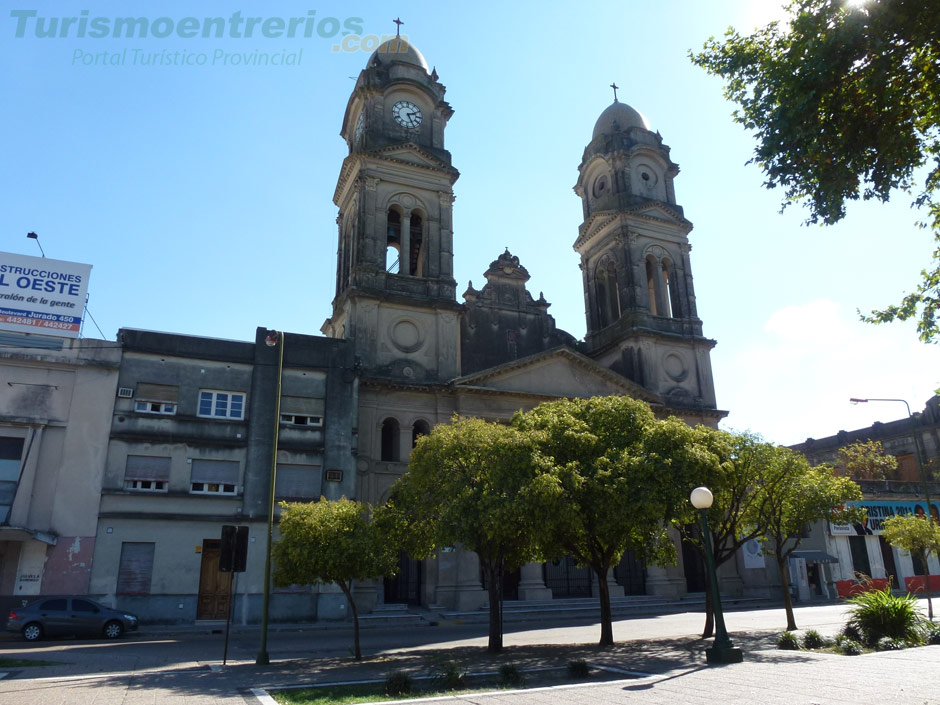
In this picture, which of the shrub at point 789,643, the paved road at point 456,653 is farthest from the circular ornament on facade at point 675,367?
the shrub at point 789,643

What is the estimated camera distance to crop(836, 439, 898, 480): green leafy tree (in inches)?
1909

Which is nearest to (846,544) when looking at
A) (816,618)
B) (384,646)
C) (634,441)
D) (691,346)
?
(691,346)

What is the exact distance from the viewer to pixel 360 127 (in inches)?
1559

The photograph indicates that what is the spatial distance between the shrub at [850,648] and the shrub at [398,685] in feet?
31.2

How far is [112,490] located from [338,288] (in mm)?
17065

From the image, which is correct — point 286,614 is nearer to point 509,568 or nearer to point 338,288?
point 509,568

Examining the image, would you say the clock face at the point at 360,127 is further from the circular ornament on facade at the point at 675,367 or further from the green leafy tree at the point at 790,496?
the green leafy tree at the point at 790,496

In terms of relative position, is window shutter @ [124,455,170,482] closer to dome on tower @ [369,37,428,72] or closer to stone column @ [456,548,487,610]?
stone column @ [456,548,487,610]

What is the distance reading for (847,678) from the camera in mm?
11289

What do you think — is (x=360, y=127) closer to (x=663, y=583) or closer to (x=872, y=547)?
(x=663, y=583)

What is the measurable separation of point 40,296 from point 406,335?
51.3ft

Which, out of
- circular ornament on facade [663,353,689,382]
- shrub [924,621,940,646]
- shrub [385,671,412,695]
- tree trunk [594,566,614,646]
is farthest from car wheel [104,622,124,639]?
circular ornament on facade [663,353,689,382]

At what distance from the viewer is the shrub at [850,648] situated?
14.6 meters

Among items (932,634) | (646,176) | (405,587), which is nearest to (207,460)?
(405,587)
